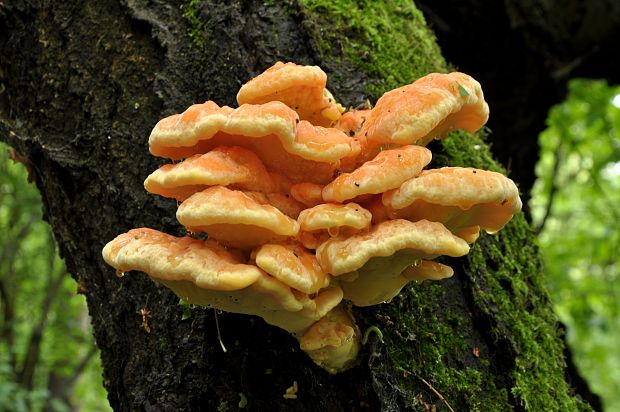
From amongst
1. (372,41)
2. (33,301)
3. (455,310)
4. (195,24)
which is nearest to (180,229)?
(195,24)

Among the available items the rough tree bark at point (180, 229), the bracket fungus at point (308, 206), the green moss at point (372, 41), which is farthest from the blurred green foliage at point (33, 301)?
the bracket fungus at point (308, 206)

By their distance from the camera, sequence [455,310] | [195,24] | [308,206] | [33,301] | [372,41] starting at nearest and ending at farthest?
[308,206], [455,310], [195,24], [372,41], [33,301]

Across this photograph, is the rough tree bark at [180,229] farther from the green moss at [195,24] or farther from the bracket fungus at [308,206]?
the bracket fungus at [308,206]

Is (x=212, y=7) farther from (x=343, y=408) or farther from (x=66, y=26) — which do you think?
(x=343, y=408)

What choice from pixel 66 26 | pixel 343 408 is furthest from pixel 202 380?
pixel 66 26

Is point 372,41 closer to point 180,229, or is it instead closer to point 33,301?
point 180,229

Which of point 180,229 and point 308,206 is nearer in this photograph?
point 308,206

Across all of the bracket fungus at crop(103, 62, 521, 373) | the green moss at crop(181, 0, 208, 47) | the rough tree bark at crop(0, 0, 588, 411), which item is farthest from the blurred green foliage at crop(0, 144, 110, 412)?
the bracket fungus at crop(103, 62, 521, 373)
